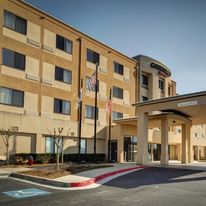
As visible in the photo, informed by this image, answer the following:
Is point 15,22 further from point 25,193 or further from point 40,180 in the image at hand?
point 25,193

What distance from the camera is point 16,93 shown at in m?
27.8

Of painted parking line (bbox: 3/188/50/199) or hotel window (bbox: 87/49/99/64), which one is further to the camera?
hotel window (bbox: 87/49/99/64)

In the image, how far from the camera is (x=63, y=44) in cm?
3291

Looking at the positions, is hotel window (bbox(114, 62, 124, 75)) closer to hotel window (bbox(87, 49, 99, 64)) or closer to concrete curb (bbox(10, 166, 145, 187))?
hotel window (bbox(87, 49, 99, 64))

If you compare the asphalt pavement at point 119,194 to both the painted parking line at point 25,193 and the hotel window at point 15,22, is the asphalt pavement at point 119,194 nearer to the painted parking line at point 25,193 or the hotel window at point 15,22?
the painted parking line at point 25,193

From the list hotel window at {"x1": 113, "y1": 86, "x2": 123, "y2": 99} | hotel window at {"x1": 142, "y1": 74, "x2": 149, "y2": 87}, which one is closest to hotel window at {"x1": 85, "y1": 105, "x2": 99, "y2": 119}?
hotel window at {"x1": 113, "y1": 86, "x2": 123, "y2": 99}

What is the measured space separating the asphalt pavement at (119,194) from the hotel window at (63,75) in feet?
56.9

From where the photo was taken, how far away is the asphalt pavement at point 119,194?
36.6ft

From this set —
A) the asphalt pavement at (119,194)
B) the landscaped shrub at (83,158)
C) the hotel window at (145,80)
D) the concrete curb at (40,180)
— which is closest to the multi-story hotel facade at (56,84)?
the landscaped shrub at (83,158)

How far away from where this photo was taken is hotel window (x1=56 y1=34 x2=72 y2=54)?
3234 centimetres

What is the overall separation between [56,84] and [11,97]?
5739 millimetres

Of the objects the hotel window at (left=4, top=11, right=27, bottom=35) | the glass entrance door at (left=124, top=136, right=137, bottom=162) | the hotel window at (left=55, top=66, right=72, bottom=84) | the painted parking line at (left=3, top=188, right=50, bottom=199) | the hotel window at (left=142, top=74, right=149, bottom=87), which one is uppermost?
the hotel window at (left=4, top=11, right=27, bottom=35)

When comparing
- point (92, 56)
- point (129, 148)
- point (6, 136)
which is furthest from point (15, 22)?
point (129, 148)

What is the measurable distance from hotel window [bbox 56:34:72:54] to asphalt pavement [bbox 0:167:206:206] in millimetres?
19359
